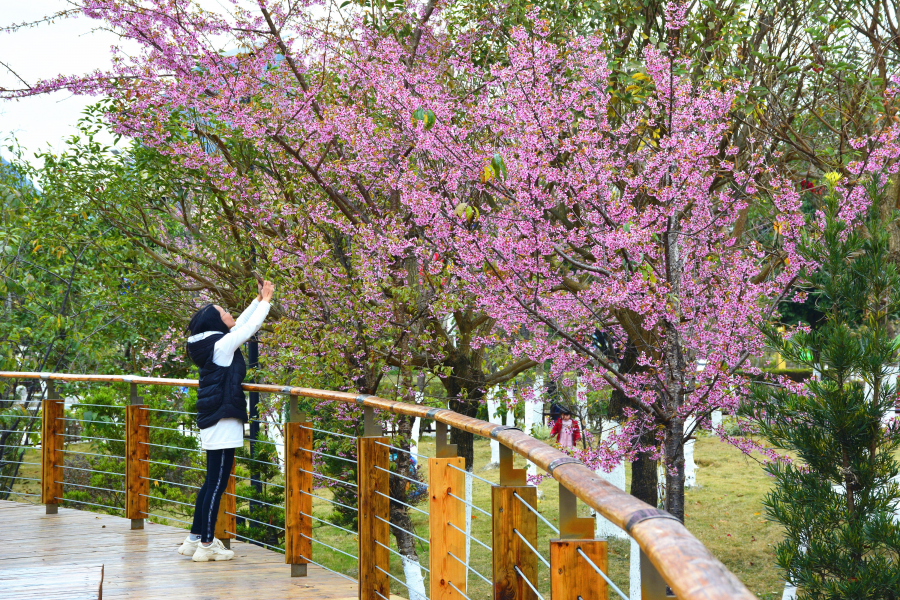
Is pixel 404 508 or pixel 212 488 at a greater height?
pixel 212 488

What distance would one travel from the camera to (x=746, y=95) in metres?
7.29

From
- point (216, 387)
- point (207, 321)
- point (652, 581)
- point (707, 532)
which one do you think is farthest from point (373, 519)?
point (707, 532)

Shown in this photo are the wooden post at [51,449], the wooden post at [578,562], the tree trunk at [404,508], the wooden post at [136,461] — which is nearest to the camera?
→ the wooden post at [578,562]

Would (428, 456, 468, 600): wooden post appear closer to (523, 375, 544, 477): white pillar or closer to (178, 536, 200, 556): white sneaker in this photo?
(178, 536, 200, 556): white sneaker

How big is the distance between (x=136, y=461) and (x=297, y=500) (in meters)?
1.86

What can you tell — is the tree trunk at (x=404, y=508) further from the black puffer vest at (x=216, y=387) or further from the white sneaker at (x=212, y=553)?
the black puffer vest at (x=216, y=387)

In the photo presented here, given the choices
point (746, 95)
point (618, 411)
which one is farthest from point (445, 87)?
point (618, 411)

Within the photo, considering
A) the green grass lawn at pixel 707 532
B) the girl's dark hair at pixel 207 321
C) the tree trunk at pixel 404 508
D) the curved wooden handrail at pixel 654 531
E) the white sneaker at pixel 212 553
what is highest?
the girl's dark hair at pixel 207 321

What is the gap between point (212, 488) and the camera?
490 centimetres

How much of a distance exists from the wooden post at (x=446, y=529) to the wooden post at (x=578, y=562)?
1255 mm

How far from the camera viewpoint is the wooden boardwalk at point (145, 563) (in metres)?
4.38

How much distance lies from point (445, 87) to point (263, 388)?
14.2 ft

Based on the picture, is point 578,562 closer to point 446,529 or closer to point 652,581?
point 652,581

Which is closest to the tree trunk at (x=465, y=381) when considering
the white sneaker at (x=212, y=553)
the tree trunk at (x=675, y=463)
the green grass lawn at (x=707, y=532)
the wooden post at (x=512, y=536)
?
the green grass lawn at (x=707, y=532)
